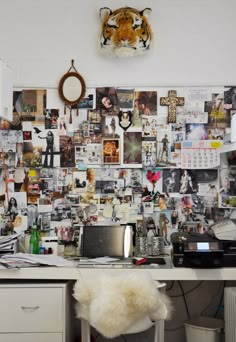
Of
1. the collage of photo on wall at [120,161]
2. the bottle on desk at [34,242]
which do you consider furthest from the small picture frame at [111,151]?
the bottle on desk at [34,242]

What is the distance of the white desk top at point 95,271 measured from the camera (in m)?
2.36

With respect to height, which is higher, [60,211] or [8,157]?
[8,157]

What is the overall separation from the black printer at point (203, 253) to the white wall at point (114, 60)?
3.79 feet

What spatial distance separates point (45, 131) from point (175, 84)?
993 mm

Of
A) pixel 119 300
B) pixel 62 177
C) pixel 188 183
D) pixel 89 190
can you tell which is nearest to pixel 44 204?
pixel 62 177

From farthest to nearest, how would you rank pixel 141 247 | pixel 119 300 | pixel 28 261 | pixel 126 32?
pixel 126 32, pixel 141 247, pixel 28 261, pixel 119 300

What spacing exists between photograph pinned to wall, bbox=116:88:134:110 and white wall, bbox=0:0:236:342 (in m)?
0.06

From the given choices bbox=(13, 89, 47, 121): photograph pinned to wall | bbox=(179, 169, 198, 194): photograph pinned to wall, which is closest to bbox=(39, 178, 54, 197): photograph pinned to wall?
bbox=(13, 89, 47, 121): photograph pinned to wall

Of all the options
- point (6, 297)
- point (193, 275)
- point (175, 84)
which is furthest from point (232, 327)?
point (175, 84)

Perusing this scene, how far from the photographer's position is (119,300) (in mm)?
1780

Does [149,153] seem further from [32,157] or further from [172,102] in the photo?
[32,157]

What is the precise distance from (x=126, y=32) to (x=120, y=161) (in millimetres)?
912

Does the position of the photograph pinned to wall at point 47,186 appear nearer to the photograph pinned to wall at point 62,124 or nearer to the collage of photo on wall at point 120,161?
the collage of photo on wall at point 120,161

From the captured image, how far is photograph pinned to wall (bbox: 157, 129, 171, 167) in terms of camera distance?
290cm
